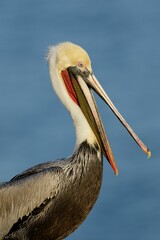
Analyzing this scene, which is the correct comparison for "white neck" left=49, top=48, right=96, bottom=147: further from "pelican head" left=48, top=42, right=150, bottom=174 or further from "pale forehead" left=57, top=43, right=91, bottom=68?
"pale forehead" left=57, top=43, right=91, bottom=68

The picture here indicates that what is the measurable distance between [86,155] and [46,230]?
3.80ft

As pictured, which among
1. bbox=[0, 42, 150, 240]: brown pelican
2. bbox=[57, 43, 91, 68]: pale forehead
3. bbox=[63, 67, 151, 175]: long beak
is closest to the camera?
bbox=[0, 42, 150, 240]: brown pelican

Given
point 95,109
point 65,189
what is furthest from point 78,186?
point 95,109

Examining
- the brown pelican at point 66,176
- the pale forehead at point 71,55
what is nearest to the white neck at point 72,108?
the brown pelican at point 66,176

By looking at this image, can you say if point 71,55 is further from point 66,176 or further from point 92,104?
point 66,176

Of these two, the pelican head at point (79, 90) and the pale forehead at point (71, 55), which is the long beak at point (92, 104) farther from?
the pale forehead at point (71, 55)

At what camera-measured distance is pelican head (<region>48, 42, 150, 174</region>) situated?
15.3 metres

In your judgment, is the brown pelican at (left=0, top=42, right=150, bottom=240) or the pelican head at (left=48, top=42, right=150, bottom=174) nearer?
the brown pelican at (left=0, top=42, right=150, bottom=240)

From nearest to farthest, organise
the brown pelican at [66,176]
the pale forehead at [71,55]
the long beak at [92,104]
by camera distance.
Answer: the brown pelican at [66,176] < the long beak at [92,104] < the pale forehead at [71,55]

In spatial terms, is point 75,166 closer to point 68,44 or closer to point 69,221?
point 69,221

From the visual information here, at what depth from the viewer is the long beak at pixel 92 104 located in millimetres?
15180

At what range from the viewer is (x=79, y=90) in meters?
15.6

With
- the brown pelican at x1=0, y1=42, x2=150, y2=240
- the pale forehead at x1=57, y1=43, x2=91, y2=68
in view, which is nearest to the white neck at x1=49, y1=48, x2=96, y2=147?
the brown pelican at x1=0, y1=42, x2=150, y2=240

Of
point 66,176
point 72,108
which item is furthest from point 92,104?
point 66,176
